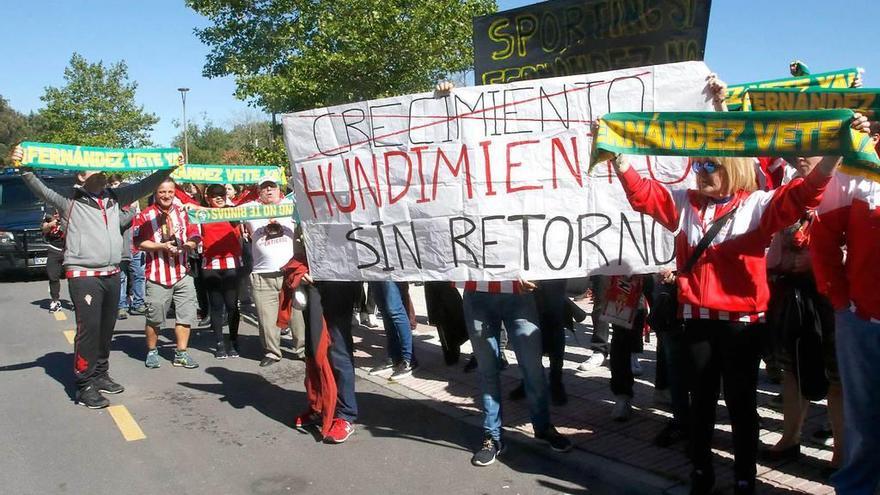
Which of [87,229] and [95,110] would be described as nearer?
[87,229]

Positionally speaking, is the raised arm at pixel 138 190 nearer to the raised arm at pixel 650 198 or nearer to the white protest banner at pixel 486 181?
the white protest banner at pixel 486 181

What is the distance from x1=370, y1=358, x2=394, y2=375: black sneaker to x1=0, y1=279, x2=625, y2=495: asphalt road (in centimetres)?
33

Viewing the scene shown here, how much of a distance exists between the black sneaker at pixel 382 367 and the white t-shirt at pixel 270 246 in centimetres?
145

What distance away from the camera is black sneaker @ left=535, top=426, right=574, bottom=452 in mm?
4914

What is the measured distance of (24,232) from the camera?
15930mm

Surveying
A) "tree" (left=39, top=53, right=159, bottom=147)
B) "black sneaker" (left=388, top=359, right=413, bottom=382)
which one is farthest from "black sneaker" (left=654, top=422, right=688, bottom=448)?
"tree" (left=39, top=53, right=159, bottom=147)

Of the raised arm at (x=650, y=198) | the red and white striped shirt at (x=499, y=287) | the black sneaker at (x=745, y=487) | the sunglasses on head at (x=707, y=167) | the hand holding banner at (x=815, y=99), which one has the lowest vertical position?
the black sneaker at (x=745, y=487)

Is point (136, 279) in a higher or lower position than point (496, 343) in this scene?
lower

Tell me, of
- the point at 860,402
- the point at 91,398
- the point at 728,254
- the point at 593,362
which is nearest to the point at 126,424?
the point at 91,398

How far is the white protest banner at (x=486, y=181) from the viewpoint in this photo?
454 cm

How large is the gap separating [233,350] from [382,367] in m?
2.02

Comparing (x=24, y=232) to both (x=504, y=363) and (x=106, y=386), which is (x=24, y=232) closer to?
(x=106, y=386)

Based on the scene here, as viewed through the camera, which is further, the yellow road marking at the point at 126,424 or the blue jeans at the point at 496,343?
the yellow road marking at the point at 126,424

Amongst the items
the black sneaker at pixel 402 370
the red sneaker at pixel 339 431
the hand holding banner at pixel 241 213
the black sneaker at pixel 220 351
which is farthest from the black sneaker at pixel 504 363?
the black sneaker at pixel 220 351
